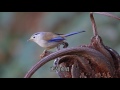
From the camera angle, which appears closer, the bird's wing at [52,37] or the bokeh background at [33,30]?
the bird's wing at [52,37]

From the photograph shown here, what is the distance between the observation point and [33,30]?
3760 mm

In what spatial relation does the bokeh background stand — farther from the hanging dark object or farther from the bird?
the hanging dark object

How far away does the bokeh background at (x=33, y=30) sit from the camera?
8.80 ft

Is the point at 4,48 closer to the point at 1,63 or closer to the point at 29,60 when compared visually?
the point at 1,63

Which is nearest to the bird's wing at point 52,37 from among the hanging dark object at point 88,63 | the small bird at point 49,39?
the small bird at point 49,39

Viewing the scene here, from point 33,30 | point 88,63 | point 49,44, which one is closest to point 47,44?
point 49,44

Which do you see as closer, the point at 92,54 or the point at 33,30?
the point at 92,54

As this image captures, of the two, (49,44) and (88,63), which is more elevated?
(49,44)

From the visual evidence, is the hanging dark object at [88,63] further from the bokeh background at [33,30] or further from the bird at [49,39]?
the bokeh background at [33,30]

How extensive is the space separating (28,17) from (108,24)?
1.41 meters

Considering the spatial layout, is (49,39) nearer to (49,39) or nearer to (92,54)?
(49,39)

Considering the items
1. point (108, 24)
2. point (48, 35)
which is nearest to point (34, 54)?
point (108, 24)

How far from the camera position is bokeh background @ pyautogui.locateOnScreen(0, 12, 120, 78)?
2.68 metres

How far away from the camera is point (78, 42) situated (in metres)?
2.72
